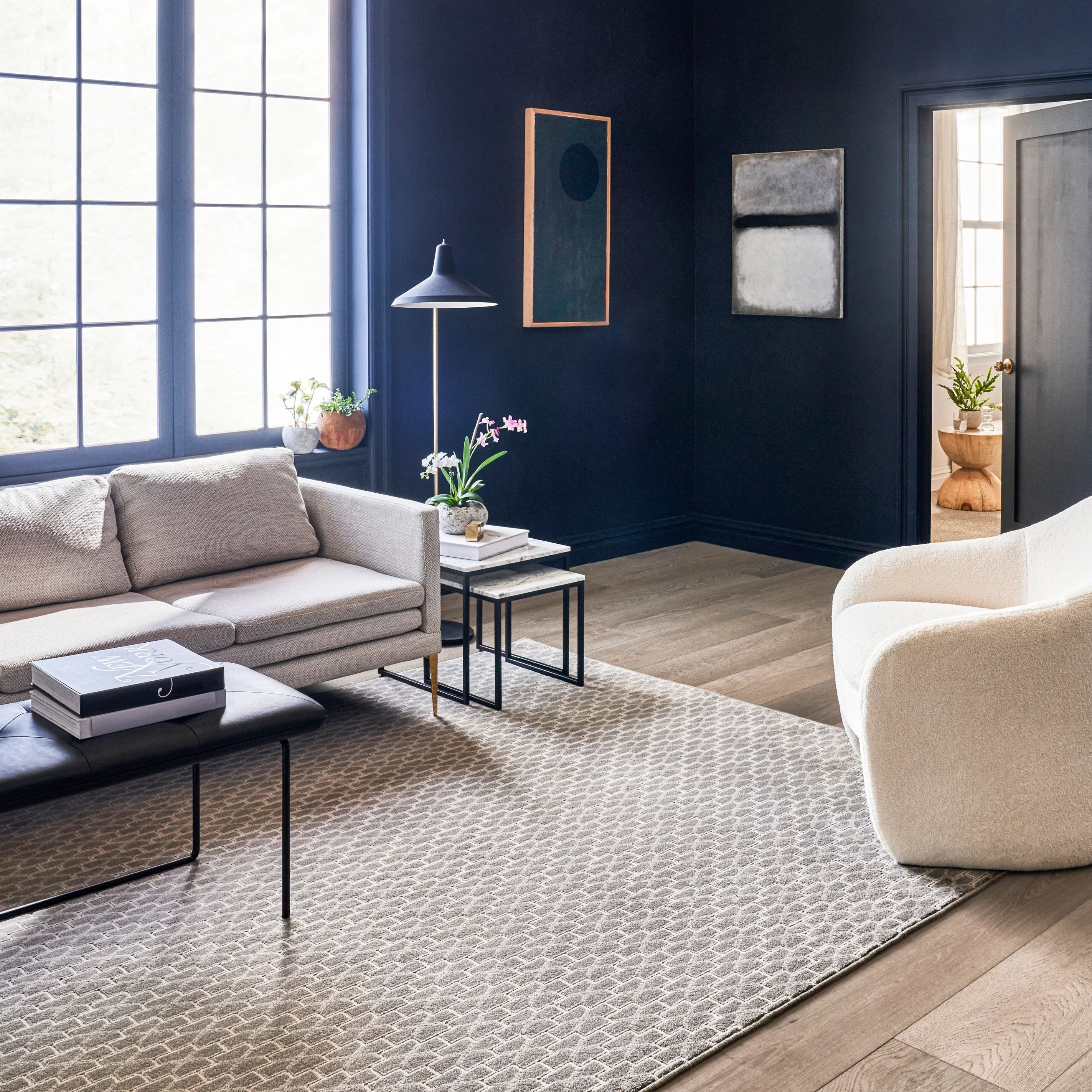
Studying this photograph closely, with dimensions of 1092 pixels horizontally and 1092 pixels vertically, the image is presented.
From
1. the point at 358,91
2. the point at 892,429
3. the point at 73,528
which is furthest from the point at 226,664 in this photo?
the point at 892,429

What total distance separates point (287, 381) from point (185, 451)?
0.57 metres

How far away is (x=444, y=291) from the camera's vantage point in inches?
173

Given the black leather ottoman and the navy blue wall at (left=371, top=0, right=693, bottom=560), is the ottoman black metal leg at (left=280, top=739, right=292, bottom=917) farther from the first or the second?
the navy blue wall at (left=371, top=0, right=693, bottom=560)

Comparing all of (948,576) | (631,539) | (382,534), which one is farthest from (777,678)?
(631,539)

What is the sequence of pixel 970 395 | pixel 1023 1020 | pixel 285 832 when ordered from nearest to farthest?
pixel 1023 1020 < pixel 285 832 < pixel 970 395

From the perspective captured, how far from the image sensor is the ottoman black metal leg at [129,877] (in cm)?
271

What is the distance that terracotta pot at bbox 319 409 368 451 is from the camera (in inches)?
202

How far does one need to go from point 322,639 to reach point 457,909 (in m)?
1.27

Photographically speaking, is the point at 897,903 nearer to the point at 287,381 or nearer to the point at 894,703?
the point at 894,703

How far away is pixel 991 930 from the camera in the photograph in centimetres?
274

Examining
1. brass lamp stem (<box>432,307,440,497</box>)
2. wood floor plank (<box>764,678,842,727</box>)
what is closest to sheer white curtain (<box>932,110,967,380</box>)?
brass lamp stem (<box>432,307,440,497</box>)

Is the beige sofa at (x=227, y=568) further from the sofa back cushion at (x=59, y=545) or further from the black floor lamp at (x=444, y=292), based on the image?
the black floor lamp at (x=444, y=292)

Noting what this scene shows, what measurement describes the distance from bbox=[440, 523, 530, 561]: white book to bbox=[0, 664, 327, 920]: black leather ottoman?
4.50 ft

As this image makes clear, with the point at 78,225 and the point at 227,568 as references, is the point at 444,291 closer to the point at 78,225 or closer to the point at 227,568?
the point at 227,568
